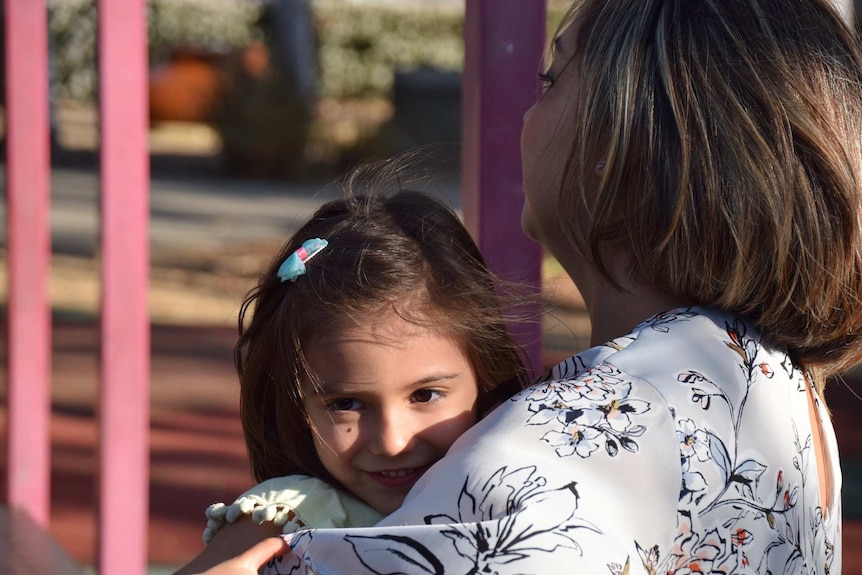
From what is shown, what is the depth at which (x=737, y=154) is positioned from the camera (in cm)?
140

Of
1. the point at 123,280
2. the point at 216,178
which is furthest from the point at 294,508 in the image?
the point at 216,178

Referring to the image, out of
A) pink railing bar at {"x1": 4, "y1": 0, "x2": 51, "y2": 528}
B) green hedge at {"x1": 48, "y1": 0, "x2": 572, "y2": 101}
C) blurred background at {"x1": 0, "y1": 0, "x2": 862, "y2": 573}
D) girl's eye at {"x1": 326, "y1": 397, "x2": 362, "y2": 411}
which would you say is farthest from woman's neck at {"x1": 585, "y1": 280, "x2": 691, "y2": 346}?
green hedge at {"x1": 48, "y1": 0, "x2": 572, "y2": 101}

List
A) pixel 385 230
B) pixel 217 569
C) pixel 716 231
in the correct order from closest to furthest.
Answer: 1. pixel 217 569
2. pixel 716 231
3. pixel 385 230

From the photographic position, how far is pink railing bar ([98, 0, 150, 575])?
2.87 meters

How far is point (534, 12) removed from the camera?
1821 mm

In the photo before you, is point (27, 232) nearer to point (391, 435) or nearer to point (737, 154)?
point (391, 435)

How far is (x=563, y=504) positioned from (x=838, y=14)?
0.80 m

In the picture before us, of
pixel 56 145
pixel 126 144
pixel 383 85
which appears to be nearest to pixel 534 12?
pixel 126 144

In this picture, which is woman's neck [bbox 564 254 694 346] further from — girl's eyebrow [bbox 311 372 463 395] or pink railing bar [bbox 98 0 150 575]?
pink railing bar [bbox 98 0 150 575]

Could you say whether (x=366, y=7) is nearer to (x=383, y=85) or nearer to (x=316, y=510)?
(x=383, y=85)

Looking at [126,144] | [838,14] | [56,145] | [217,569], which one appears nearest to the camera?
[217,569]

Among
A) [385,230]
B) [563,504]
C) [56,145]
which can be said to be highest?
[385,230]

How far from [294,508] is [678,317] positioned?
0.53m

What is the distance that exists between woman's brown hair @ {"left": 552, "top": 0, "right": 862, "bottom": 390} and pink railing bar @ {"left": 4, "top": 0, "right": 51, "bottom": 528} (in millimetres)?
2970
